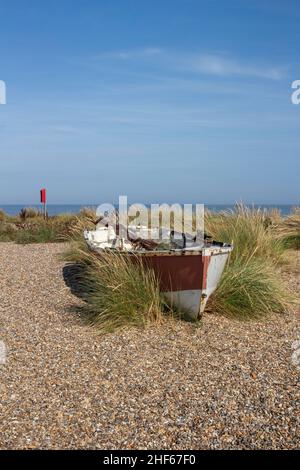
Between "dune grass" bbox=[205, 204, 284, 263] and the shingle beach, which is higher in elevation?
"dune grass" bbox=[205, 204, 284, 263]

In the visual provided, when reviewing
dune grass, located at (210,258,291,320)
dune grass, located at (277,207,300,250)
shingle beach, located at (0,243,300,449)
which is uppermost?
dune grass, located at (277,207,300,250)

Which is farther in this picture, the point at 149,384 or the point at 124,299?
the point at 124,299

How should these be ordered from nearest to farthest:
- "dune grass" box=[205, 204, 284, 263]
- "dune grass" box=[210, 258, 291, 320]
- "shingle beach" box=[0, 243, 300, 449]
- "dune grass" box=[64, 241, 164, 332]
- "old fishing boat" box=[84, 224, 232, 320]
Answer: "shingle beach" box=[0, 243, 300, 449] < "dune grass" box=[64, 241, 164, 332] < "old fishing boat" box=[84, 224, 232, 320] < "dune grass" box=[210, 258, 291, 320] < "dune grass" box=[205, 204, 284, 263]

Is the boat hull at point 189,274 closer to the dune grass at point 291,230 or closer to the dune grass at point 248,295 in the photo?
the dune grass at point 248,295

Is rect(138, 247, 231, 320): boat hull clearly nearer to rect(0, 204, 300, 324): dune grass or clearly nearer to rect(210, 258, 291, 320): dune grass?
rect(0, 204, 300, 324): dune grass

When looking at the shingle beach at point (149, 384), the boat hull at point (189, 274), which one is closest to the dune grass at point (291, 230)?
the boat hull at point (189, 274)

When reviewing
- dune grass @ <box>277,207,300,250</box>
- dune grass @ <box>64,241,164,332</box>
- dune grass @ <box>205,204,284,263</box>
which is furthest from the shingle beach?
dune grass @ <box>277,207,300,250</box>

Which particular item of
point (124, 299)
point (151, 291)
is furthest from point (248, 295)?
point (124, 299)

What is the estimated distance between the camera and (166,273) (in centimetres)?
611

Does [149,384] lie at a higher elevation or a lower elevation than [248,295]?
lower

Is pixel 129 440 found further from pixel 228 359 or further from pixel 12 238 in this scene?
pixel 12 238

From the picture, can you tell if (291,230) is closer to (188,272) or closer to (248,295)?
(248,295)

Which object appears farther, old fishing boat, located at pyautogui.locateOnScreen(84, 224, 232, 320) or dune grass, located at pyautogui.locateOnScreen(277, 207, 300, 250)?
dune grass, located at pyautogui.locateOnScreen(277, 207, 300, 250)

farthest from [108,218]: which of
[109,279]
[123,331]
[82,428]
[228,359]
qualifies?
[82,428]
